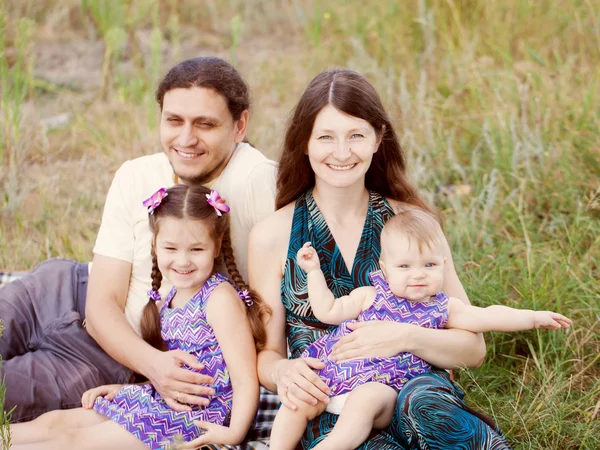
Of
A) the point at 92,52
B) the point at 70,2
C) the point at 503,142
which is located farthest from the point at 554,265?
the point at 70,2

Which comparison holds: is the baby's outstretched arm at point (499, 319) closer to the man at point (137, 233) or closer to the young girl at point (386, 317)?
the young girl at point (386, 317)

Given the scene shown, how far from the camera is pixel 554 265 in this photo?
3.77 meters

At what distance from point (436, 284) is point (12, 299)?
5.99 ft

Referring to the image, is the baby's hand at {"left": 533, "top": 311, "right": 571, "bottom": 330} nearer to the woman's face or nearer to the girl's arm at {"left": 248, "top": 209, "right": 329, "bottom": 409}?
the woman's face

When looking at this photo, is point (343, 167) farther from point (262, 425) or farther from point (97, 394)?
point (97, 394)

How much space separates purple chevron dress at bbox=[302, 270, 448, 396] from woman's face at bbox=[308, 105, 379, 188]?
35cm

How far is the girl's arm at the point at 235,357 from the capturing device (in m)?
2.76

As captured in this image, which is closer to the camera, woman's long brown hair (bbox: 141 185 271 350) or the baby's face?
the baby's face

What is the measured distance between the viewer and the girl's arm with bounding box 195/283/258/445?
2.76 m

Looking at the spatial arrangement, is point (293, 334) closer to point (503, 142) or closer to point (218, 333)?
point (218, 333)

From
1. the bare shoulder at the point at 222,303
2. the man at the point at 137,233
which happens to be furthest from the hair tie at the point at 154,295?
the bare shoulder at the point at 222,303

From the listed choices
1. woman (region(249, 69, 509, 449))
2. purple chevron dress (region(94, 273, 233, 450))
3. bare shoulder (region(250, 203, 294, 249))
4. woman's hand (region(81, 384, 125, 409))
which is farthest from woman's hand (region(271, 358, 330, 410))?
woman's hand (region(81, 384, 125, 409))

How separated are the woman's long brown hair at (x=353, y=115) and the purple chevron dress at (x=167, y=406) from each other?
456mm

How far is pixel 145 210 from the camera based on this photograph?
3164mm
